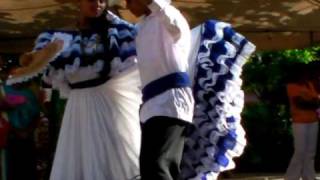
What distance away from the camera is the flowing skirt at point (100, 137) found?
5637 millimetres

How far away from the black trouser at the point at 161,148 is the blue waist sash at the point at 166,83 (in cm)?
18

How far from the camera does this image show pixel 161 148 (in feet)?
16.3

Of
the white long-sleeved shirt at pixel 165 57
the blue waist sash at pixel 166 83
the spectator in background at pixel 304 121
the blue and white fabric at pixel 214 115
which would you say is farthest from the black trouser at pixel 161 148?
the spectator in background at pixel 304 121

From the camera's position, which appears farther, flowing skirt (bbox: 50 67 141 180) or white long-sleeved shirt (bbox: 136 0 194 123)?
flowing skirt (bbox: 50 67 141 180)

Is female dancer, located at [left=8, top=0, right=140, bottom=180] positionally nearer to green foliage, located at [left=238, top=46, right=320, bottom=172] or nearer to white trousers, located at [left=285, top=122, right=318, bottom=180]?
white trousers, located at [left=285, top=122, right=318, bottom=180]

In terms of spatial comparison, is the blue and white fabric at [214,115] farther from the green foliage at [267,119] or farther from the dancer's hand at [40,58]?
the green foliage at [267,119]

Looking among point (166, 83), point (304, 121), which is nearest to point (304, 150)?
point (304, 121)

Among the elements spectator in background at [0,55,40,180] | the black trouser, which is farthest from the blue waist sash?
spectator in background at [0,55,40,180]

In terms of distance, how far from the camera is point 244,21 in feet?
28.9

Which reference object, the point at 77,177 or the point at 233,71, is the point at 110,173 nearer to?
the point at 77,177

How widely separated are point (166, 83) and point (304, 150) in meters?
5.57

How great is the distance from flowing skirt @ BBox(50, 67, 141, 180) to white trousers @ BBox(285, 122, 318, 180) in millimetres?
4871

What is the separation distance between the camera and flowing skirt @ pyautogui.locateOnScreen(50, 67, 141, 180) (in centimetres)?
564

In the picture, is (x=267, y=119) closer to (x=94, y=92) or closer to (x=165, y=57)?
(x=94, y=92)
